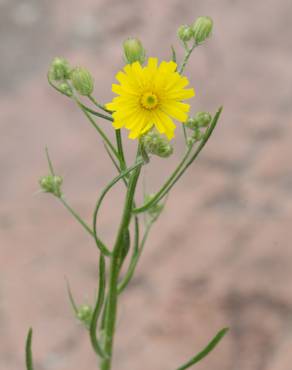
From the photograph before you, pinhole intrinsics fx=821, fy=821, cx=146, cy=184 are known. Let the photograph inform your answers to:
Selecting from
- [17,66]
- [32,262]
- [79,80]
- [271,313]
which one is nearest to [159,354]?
[271,313]

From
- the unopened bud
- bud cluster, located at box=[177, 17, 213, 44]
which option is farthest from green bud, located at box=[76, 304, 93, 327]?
bud cluster, located at box=[177, 17, 213, 44]

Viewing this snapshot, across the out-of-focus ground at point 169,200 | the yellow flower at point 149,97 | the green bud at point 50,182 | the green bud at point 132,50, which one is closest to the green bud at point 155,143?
the yellow flower at point 149,97

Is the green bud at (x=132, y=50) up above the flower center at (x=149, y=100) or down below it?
above

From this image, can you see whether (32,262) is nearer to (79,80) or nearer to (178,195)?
(178,195)

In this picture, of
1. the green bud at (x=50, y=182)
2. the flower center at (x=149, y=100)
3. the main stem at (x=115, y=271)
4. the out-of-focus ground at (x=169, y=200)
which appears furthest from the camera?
the out-of-focus ground at (x=169, y=200)

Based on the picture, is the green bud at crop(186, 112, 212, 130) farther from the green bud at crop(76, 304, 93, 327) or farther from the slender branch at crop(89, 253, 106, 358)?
the green bud at crop(76, 304, 93, 327)

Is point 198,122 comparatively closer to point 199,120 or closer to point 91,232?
point 199,120

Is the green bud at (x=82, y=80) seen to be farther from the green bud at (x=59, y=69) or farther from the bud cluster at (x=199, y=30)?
the bud cluster at (x=199, y=30)

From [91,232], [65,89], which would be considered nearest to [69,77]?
[65,89]
